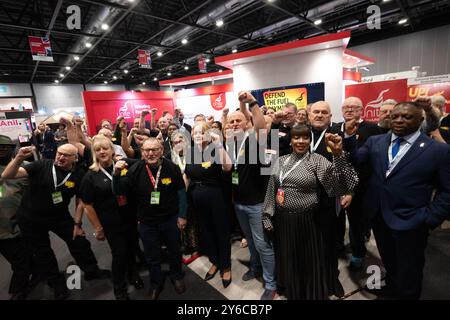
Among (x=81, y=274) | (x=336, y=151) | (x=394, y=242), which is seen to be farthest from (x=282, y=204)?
(x=81, y=274)

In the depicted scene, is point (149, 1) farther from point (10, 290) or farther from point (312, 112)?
point (10, 290)

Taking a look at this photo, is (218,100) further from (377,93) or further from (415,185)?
(415,185)

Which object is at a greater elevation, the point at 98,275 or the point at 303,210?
the point at 303,210

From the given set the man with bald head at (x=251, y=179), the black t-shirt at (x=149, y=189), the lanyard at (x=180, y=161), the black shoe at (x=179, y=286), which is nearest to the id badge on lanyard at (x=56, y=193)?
the black t-shirt at (x=149, y=189)

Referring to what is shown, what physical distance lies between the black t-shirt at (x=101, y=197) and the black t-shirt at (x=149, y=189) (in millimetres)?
182

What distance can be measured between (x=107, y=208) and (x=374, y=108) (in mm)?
6414

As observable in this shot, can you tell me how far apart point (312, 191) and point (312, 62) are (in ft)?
17.3

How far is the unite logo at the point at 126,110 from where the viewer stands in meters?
10.3

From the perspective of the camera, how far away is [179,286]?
239cm

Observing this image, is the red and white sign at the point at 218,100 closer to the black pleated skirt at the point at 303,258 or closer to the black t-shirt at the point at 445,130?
the black t-shirt at the point at 445,130

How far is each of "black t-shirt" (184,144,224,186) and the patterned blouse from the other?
612mm

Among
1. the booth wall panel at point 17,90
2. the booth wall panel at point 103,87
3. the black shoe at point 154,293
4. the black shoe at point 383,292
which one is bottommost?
the black shoe at point 383,292

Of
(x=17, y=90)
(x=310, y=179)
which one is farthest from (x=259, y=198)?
(x=17, y=90)

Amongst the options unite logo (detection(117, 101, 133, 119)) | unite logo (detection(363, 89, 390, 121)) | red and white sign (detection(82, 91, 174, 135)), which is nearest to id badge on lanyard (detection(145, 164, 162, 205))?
unite logo (detection(363, 89, 390, 121))
